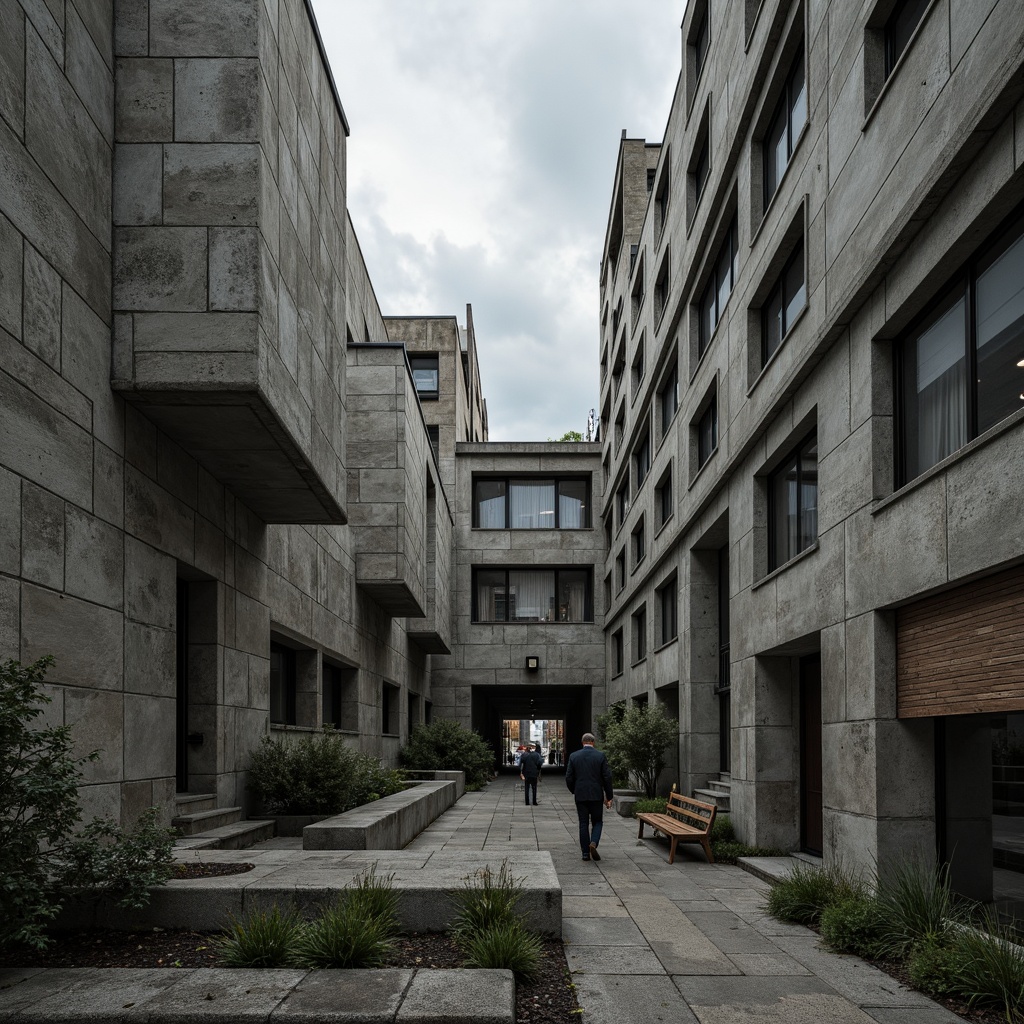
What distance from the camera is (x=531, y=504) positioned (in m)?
40.2

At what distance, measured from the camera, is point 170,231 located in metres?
9.74

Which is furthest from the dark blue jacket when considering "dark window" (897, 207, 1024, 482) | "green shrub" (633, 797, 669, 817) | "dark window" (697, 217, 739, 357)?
"dark window" (697, 217, 739, 357)

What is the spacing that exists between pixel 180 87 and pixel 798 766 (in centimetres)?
1218

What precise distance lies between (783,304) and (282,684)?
1119cm

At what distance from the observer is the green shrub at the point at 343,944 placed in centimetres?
703

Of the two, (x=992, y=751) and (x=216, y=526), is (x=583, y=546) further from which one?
(x=992, y=751)

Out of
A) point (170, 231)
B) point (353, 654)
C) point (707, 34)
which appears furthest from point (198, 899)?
point (707, 34)

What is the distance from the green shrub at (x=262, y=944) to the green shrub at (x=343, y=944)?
0.25ft

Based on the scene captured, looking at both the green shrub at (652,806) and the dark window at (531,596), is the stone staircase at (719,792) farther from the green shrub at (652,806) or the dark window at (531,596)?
the dark window at (531,596)

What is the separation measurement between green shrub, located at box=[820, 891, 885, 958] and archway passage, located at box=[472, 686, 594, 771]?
29404mm

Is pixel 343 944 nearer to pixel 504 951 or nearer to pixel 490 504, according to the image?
pixel 504 951

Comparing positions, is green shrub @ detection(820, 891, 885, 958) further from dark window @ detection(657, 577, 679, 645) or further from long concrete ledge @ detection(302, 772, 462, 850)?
dark window @ detection(657, 577, 679, 645)

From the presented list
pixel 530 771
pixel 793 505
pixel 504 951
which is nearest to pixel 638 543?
pixel 530 771

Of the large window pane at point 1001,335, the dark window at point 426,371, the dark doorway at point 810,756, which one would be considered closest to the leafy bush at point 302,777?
the dark doorway at point 810,756
